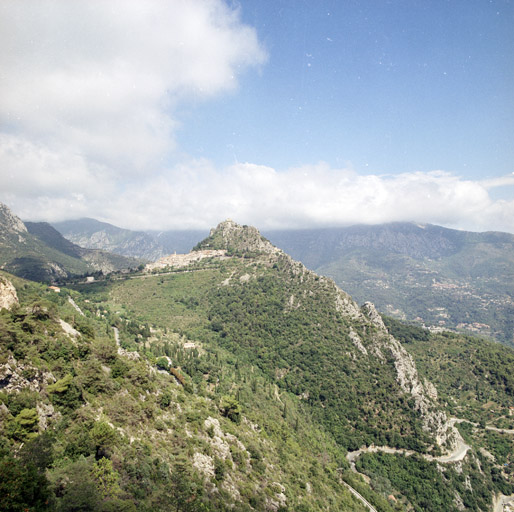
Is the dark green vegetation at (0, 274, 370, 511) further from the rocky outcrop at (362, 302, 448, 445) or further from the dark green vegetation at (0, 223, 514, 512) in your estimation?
the rocky outcrop at (362, 302, 448, 445)

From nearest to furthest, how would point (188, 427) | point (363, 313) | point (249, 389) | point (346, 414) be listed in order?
1. point (188, 427)
2. point (249, 389)
3. point (346, 414)
4. point (363, 313)

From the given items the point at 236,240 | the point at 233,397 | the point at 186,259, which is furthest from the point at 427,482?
the point at 236,240

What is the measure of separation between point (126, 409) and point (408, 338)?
13713 centimetres

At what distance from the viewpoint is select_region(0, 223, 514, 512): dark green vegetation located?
73.8 feet

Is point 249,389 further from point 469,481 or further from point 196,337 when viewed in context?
point 469,481

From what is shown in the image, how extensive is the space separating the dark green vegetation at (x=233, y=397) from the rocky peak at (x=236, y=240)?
1899 mm

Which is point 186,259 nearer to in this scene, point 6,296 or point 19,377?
point 6,296

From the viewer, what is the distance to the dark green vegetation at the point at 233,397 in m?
22.5

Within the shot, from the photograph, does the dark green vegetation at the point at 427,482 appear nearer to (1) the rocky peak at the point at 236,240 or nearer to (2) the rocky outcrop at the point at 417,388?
(2) the rocky outcrop at the point at 417,388

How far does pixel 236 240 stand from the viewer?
181 m

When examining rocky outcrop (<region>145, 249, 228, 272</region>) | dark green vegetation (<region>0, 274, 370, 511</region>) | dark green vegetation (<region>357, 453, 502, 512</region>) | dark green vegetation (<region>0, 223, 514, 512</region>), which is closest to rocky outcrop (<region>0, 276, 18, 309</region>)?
dark green vegetation (<region>0, 274, 370, 511</region>)

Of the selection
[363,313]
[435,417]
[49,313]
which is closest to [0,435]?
[49,313]

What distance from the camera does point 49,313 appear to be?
118 ft

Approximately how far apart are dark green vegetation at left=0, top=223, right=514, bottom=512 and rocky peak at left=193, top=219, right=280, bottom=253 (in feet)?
6.23
